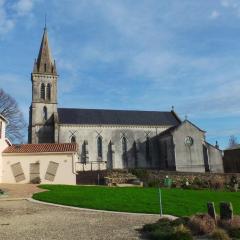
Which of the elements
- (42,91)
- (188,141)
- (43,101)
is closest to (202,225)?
(188,141)

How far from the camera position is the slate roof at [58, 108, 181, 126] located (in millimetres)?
54531

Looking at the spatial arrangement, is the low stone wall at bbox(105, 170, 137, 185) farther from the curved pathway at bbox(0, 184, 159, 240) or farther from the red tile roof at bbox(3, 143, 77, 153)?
the curved pathway at bbox(0, 184, 159, 240)

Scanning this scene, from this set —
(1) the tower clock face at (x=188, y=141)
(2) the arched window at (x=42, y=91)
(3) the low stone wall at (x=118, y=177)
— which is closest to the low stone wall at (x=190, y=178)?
(3) the low stone wall at (x=118, y=177)

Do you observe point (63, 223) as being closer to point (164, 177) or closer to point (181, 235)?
point (181, 235)

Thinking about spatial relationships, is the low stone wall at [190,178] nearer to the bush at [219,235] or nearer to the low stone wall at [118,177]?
the low stone wall at [118,177]

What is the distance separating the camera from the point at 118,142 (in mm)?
54500

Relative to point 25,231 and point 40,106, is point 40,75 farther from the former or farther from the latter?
point 25,231

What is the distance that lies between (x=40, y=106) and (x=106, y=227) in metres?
44.9

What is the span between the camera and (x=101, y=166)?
167 feet

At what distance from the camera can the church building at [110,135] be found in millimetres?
50750

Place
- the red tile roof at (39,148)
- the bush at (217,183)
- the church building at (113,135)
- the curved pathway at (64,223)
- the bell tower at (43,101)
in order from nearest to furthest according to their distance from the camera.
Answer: the curved pathway at (64,223), the red tile roof at (39,148), the bush at (217,183), the church building at (113,135), the bell tower at (43,101)

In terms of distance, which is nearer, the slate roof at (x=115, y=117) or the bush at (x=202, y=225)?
the bush at (x=202, y=225)

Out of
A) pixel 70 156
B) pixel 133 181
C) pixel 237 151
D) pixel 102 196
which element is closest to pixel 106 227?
pixel 102 196

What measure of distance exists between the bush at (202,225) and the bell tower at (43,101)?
1617 inches
